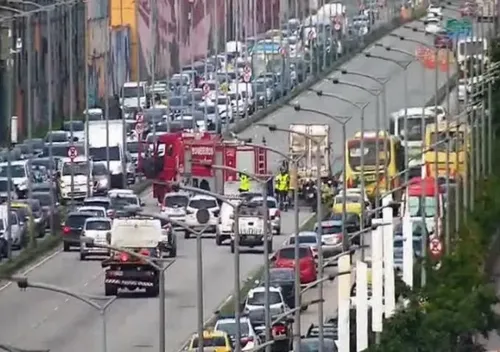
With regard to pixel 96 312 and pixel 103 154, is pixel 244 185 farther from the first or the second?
pixel 96 312

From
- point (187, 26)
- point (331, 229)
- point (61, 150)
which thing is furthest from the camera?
point (187, 26)

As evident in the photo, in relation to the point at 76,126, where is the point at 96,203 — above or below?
below

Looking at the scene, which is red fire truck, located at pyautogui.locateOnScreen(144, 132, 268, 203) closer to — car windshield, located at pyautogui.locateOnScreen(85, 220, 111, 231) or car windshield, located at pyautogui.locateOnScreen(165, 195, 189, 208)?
car windshield, located at pyautogui.locateOnScreen(165, 195, 189, 208)

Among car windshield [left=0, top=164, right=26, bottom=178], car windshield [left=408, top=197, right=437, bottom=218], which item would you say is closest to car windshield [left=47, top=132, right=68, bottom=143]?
car windshield [left=0, top=164, right=26, bottom=178]

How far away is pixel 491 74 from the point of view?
282ft

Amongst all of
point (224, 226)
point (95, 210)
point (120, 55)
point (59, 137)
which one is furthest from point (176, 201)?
point (120, 55)

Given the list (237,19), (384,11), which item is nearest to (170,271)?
(237,19)

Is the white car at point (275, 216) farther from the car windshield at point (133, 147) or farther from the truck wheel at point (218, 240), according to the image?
the car windshield at point (133, 147)

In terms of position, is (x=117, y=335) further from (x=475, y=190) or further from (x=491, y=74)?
(x=491, y=74)

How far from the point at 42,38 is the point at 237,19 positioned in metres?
25.6

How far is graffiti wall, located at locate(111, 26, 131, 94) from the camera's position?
97.9 m

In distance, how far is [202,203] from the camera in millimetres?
74812

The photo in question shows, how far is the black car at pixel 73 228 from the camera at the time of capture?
2687 inches

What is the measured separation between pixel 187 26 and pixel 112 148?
22.1 meters
